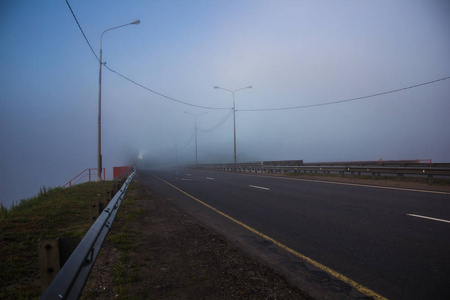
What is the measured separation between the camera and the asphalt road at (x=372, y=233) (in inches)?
140

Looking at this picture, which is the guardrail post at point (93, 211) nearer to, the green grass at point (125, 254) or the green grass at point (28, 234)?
the green grass at point (125, 254)

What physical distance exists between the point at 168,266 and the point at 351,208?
5.97 m

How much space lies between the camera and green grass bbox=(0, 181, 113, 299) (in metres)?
3.51

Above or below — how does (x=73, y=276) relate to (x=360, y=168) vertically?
below

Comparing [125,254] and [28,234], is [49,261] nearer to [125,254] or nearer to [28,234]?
[125,254]

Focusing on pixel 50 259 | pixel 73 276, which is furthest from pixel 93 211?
pixel 73 276

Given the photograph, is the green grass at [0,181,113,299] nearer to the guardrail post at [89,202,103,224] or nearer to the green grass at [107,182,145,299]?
the green grass at [107,182,145,299]

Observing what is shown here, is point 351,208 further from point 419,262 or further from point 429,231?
point 419,262

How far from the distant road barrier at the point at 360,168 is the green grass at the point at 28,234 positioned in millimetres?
14401

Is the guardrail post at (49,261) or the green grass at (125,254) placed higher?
the guardrail post at (49,261)

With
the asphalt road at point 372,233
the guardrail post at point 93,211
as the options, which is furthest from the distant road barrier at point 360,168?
the guardrail post at point 93,211

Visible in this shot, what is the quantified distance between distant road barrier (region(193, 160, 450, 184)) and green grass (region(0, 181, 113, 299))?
14.4 m

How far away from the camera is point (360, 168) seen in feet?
53.3

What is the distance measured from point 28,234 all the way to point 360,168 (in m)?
16.2
